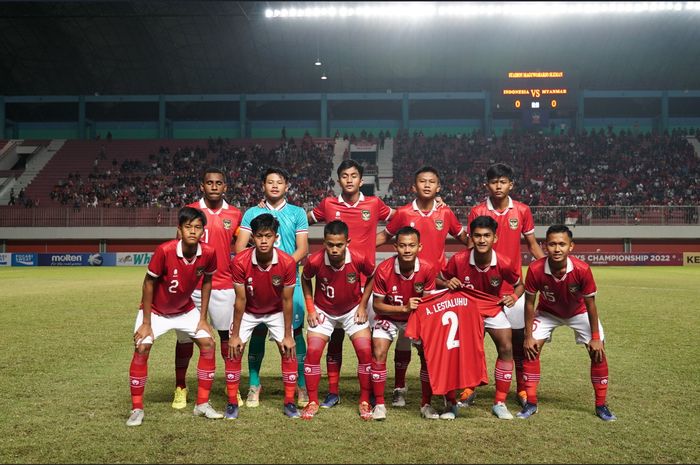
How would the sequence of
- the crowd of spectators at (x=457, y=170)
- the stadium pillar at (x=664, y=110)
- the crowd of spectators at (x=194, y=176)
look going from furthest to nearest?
the stadium pillar at (x=664, y=110) → the crowd of spectators at (x=194, y=176) → the crowd of spectators at (x=457, y=170)

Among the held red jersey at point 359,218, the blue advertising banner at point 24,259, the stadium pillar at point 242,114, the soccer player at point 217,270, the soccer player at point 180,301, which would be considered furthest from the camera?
the stadium pillar at point 242,114

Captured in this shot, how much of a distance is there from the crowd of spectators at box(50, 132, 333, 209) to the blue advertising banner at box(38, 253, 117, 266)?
3439 millimetres

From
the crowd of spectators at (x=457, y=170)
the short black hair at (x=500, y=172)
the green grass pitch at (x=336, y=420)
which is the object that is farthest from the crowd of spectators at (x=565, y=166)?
the short black hair at (x=500, y=172)

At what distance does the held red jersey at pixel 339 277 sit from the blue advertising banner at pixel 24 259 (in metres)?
32.1

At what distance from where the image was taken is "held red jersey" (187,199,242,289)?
632 cm

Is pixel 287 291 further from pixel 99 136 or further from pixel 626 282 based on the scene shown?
pixel 99 136

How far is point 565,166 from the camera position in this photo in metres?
40.0

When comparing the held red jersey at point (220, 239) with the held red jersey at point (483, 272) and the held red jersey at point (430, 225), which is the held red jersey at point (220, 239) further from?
the held red jersey at point (483, 272)

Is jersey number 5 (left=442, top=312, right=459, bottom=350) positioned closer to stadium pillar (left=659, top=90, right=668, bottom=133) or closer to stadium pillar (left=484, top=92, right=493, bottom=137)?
stadium pillar (left=484, top=92, right=493, bottom=137)

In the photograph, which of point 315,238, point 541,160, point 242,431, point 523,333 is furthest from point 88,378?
point 541,160

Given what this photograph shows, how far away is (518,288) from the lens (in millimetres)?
6020

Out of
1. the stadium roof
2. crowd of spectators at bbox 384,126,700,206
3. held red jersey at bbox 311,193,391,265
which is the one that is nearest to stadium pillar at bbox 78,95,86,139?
the stadium roof

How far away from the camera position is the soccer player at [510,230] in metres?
6.28

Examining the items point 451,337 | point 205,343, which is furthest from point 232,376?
point 451,337
